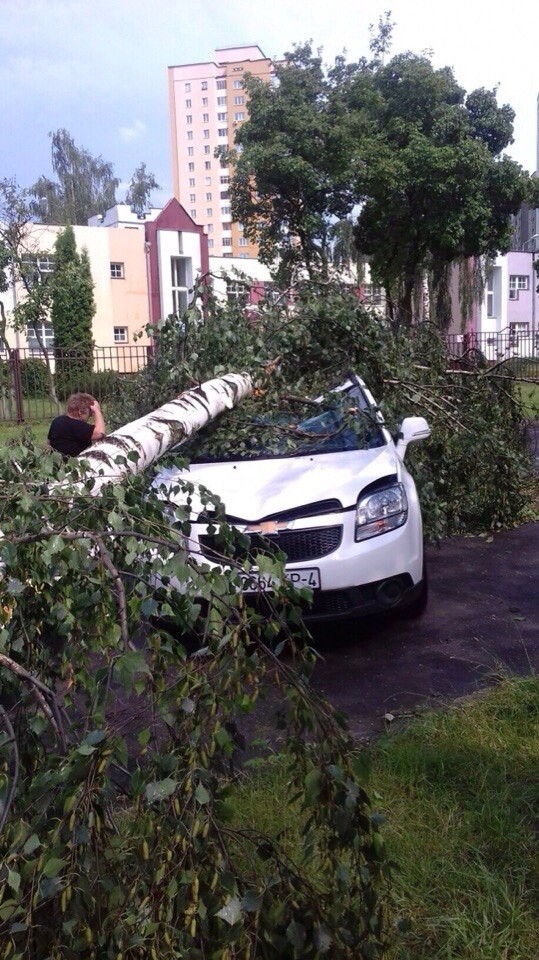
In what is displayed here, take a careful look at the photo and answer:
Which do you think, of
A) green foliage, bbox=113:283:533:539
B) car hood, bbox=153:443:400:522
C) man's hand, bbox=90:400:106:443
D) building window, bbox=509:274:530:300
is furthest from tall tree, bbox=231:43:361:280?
building window, bbox=509:274:530:300

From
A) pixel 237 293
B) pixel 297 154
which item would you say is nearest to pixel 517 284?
pixel 297 154

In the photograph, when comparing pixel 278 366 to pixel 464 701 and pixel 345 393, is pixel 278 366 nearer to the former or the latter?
pixel 345 393

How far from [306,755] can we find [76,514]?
886 millimetres

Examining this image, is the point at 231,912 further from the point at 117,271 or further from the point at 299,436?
the point at 117,271

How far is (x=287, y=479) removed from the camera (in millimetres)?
5016

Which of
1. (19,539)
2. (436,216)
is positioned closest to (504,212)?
(436,216)

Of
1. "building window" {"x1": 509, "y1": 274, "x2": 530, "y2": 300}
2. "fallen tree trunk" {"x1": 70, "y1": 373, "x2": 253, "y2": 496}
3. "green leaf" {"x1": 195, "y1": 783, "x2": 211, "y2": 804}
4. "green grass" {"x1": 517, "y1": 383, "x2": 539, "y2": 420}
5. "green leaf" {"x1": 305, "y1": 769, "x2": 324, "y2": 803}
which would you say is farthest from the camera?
"building window" {"x1": 509, "y1": 274, "x2": 530, "y2": 300}

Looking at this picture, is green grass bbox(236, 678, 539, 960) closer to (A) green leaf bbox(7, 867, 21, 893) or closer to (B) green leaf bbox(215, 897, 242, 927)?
(B) green leaf bbox(215, 897, 242, 927)

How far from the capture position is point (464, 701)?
405 cm

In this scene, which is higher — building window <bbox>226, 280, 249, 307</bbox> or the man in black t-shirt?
building window <bbox>226, 280, 249, 307</bbox>

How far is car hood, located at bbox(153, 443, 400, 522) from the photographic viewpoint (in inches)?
190

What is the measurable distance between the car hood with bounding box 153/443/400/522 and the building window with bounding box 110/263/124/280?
125 ft

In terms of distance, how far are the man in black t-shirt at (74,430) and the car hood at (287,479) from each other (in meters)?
1.82

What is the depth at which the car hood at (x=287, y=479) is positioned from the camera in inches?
190
